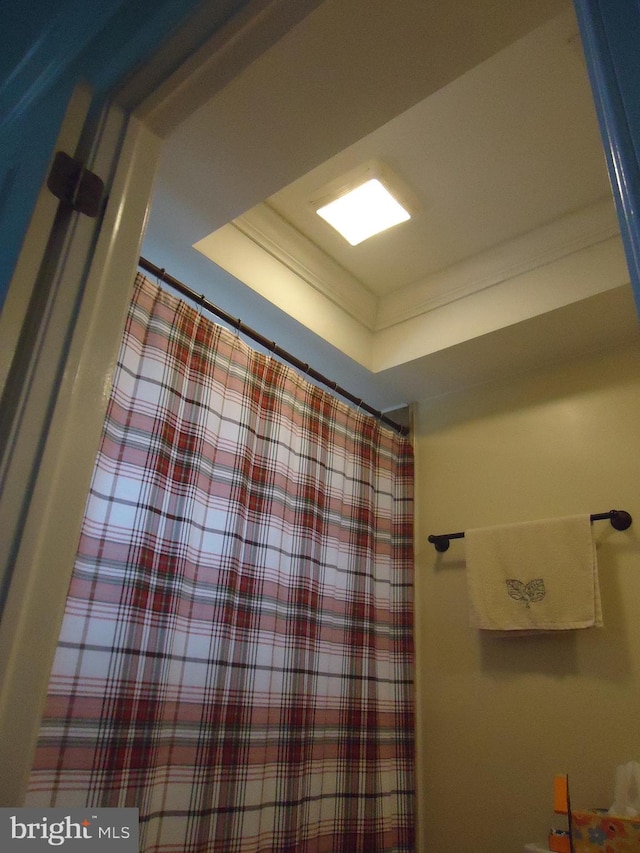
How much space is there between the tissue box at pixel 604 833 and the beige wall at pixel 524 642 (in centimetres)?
22

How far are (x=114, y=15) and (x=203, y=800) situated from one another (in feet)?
4.97

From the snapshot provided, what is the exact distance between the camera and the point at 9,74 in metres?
0.88

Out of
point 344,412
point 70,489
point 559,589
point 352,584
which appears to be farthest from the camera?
point 344,412

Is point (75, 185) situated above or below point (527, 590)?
above

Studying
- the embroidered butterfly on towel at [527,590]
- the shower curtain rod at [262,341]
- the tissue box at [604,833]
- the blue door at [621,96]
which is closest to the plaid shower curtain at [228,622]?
the shower curtain rod at [262,341]

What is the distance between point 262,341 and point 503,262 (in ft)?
2.76

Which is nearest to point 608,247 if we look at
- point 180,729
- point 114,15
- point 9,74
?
point 114,15

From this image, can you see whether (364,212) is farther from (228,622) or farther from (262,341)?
(228,622)

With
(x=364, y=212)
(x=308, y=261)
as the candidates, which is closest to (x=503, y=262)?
(x=364, y=212)

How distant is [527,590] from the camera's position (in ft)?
5.51

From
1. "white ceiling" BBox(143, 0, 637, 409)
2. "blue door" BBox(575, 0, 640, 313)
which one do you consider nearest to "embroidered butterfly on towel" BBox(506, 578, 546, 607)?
"white ceiling" BBox(143, 0, 637, 409)

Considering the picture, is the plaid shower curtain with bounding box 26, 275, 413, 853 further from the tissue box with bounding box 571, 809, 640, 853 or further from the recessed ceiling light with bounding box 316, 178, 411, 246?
the tissue box with bounding box 571, 809, 640, 853

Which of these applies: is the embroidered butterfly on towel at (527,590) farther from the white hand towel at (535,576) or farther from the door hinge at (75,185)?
the door hinge at (75,185)

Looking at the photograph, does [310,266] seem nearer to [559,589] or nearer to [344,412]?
[344,412]
